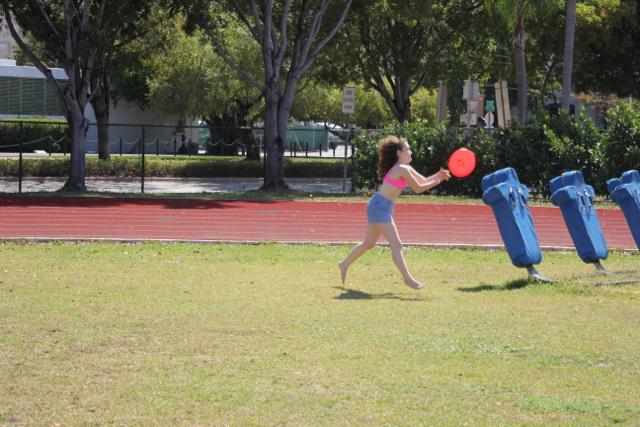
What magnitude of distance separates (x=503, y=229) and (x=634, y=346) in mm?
4190

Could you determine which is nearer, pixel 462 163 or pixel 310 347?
pixel 310 347

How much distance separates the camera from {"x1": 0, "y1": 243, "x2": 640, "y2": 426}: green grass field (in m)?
6.50

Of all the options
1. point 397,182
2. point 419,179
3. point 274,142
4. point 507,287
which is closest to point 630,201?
point 507,287

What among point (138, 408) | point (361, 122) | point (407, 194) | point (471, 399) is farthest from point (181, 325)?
point (361, 122)

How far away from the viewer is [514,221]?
12461 millimetres

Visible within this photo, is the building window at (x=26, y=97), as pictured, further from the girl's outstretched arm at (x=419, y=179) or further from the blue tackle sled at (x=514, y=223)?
the girl's outstretched arm at (x=419, y=179)

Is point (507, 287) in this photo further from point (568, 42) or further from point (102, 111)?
point (102, 111)

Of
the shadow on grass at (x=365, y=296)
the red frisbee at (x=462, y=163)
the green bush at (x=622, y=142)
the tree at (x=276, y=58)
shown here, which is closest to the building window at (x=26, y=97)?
the tree at (x=276, y=58)

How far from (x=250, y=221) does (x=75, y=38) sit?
36.5ft

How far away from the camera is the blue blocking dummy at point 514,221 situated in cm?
1246

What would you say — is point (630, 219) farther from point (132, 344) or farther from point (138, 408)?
point (138, 408)

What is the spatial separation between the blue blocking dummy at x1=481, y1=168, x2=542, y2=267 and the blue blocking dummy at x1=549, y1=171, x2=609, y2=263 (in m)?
0.79

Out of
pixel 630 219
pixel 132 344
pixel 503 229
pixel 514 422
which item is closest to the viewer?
pixel 514 422

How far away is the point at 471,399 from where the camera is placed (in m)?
6.76
